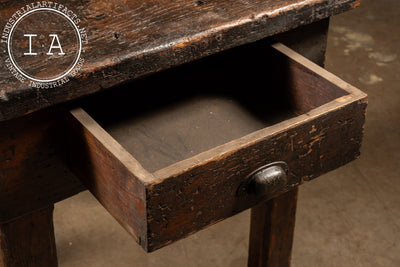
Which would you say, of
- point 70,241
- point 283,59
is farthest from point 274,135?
point 70,241

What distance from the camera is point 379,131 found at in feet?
7.67

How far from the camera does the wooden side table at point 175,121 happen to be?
3.27 ft

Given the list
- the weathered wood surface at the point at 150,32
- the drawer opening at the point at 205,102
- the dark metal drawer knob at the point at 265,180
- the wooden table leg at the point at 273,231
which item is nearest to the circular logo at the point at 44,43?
the weathered wood surface at the point at 150,32

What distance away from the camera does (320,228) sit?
1997 mm

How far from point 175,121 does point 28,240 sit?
34cm

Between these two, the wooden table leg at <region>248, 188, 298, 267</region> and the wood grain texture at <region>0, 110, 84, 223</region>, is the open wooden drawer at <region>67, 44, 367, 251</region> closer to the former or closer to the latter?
the wood grain texture at <region>0, 110, 84, 223</region>

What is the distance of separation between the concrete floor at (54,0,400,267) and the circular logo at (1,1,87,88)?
0.95 metres

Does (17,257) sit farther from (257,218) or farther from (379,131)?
(379,131)

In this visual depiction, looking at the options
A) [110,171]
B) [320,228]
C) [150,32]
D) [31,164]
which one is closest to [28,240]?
[31,164]

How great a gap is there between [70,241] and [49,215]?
27.3 inches

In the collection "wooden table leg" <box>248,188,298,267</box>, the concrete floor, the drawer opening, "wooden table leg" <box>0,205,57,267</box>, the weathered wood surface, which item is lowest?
the concrete floor

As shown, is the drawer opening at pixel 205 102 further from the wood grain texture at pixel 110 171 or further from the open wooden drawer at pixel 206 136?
the wood grain texture at pixel 110 171

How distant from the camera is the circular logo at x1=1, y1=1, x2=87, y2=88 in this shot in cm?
100

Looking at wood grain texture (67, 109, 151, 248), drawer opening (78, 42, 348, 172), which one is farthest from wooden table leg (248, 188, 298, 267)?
wood grain texture (67, 109, 151, 248)
